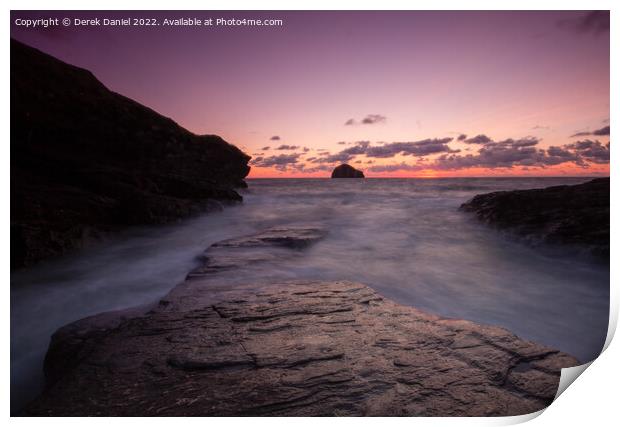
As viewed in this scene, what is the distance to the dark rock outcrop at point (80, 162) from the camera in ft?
13.0

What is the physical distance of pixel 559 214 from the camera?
472cm

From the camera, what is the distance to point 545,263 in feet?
13.0

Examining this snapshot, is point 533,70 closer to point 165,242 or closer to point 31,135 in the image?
point 165,242

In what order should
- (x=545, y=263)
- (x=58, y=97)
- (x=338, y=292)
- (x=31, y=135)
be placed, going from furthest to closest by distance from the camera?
(x=58, y=97) < (x=31, y=135) < (x=545, y=263) < (x=338, y=292)

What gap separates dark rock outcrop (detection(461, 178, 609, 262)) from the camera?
13.2ft

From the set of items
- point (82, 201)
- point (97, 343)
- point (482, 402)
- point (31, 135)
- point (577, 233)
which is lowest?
point (482, 402)

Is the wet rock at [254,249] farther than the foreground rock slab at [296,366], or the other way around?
the wet rock at [254,249]

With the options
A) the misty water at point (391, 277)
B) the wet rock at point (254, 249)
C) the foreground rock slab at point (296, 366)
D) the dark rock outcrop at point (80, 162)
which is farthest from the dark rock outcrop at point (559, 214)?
the dark rock outcrop at point (80, 162)

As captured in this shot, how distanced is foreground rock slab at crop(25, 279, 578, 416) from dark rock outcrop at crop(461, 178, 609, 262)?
285cm

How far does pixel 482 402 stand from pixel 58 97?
8576mm

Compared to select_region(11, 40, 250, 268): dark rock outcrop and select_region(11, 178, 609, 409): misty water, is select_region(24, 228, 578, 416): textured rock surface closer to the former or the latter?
select_region(11, 178, 609, 409): misty water

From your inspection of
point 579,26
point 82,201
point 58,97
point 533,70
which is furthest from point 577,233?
point 58,97

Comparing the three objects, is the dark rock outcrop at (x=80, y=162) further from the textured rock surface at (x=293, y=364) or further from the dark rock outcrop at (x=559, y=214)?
the dark rock outcrop at (x=559, y=214)

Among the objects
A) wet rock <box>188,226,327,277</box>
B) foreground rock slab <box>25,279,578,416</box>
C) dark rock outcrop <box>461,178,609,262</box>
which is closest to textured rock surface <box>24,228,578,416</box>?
foreground rock slab <box>25,279,578,416</box>
